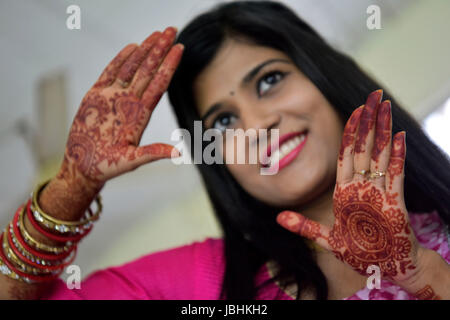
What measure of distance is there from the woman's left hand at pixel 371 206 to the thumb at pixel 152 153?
22 centimetres

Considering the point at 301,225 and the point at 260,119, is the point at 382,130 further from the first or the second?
the point at 260,119

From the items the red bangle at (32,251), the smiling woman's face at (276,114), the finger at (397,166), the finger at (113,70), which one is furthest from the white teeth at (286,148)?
the red bangle at (32,251)

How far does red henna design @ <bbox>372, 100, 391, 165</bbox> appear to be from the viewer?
21.4 inches

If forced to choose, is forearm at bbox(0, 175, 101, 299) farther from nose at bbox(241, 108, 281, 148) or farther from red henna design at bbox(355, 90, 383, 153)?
red henna design at bbox(355, 90, 383, 153)

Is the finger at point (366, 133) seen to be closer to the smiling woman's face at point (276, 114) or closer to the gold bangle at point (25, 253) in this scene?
the smiling woman's face at point (276, 114)

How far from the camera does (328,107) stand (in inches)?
31.1

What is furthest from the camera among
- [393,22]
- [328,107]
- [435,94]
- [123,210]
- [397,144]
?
[123,210]

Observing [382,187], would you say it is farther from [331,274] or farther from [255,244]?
[255,244]

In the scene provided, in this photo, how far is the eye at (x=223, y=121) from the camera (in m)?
0.94

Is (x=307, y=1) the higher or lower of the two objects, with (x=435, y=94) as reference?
higher

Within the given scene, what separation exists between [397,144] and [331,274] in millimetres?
378

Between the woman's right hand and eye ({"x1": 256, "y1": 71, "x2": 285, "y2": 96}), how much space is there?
0.19 m

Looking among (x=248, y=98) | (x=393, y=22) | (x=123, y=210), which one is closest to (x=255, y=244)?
(x=248, y=98)

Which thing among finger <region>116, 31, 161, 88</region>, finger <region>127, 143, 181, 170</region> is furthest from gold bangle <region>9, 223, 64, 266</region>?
finger <region>116, 31, 161, 88</region>
